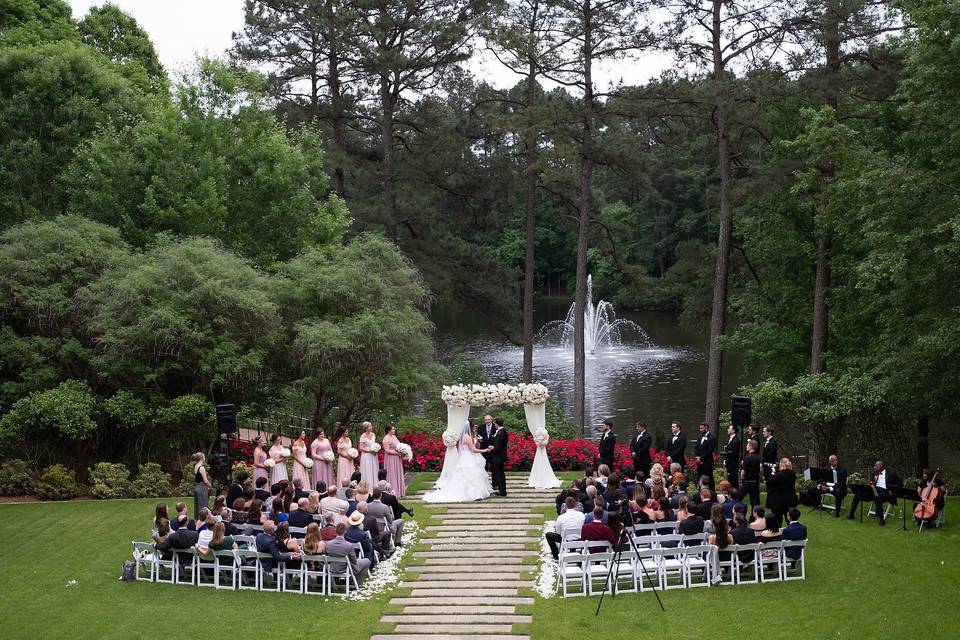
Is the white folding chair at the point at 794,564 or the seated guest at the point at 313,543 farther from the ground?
the seated guest at the point at 313,543

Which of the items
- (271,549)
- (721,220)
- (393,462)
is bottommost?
(271,549)

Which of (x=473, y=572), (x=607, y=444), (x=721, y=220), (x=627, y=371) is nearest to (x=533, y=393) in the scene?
(x=607, y=444)

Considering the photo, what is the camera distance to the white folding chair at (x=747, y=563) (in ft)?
46.7

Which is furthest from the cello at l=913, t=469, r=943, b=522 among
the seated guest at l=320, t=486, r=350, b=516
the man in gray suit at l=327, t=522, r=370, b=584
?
the seated guest at l=320, t=486, r=350, b=516

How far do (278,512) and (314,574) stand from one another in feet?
5.06

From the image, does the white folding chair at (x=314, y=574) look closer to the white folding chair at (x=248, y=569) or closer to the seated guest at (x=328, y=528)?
the seated guest at (x=328, y=528)

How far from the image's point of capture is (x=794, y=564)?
14812mm

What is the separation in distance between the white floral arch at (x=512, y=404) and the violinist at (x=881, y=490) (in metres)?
6.02

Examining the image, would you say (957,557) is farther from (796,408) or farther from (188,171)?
(188,171)

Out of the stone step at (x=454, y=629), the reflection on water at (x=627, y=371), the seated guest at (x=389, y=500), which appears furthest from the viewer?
the reflection on water at (x=627, y=371)

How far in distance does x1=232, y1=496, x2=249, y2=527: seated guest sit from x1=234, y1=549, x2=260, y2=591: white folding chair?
616mm

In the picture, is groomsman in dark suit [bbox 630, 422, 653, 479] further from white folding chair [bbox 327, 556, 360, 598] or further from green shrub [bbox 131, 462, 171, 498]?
green shrub [bbox 131, 462, 171, 498]

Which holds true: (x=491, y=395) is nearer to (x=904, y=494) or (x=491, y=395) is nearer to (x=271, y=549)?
(x=271, y=549)

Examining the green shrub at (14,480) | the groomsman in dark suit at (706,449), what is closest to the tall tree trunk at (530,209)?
the groomsman in dark suit at (706,449)
